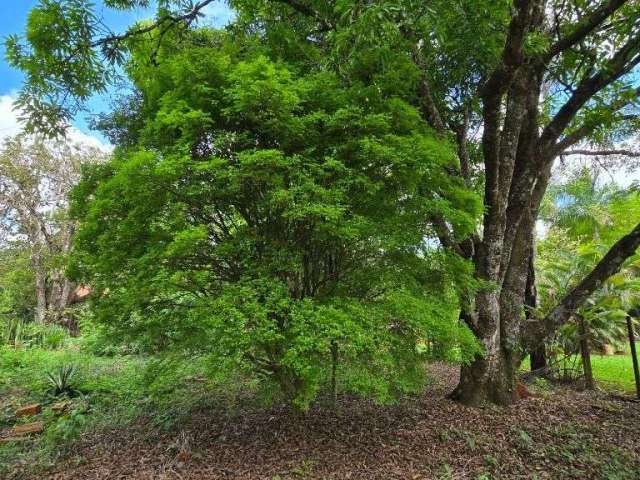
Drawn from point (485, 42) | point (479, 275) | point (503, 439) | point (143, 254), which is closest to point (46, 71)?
point (143, 254)

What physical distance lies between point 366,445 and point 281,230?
2285mm

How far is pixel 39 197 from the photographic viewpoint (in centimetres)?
1533

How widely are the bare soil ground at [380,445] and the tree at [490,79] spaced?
0.68 meters

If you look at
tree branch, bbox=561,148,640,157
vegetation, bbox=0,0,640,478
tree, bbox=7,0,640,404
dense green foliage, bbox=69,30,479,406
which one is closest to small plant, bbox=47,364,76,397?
vegetation, bbox=0,0,640,478

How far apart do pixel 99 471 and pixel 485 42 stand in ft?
18.2

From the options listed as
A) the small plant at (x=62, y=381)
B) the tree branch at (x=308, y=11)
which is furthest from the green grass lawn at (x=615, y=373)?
the small plant at (x=62, y=381)

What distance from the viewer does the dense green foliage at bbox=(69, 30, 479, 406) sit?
3.43m

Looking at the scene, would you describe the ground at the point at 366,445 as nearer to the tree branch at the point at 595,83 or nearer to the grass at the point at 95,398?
the grass at the point at 95,398

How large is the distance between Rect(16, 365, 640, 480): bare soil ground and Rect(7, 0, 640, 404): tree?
2.25 feet

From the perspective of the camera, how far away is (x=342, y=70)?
4.08 meters

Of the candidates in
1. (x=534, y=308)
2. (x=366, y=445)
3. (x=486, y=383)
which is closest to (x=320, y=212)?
(x=366, y=445)

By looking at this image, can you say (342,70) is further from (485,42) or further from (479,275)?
(479,275)

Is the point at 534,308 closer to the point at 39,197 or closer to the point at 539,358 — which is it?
the point at 539,358

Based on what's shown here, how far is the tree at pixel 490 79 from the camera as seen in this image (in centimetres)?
438
